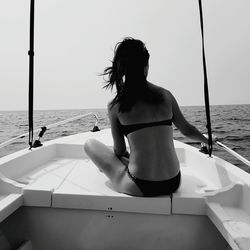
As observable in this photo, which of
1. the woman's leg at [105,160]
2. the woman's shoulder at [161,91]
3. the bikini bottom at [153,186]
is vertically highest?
the woman's shoulder at [161,91]

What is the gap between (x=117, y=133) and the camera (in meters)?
1.38

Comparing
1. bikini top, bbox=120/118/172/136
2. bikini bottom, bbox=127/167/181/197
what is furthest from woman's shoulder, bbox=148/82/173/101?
Result: bikini bottom, bbox=127/167/181/197

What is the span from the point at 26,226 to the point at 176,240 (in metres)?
0.80

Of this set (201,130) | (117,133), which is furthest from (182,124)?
(201,130)

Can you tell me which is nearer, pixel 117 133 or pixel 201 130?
pixel 117 133

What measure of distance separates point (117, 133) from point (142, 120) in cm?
24

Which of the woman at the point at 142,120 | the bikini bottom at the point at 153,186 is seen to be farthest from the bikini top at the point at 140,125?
the bikini bottom at the point at 153,186

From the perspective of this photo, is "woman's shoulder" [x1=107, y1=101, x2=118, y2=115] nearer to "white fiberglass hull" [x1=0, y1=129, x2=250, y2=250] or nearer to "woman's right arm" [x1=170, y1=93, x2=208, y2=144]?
"woman's right arm" [x1=170, y1=93, x2=208, y2=144]

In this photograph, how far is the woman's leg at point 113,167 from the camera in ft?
4.16

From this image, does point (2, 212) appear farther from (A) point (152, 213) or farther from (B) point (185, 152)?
(B) point (185, 152)

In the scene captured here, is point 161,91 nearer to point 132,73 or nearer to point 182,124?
point 132,73

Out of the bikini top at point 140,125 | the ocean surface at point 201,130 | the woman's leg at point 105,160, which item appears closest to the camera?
the bikini top at point 140,125

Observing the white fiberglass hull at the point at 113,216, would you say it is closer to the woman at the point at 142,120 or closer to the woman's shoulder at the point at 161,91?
the woman at the point at 142,120

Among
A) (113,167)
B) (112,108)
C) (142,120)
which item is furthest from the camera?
(113,167)
